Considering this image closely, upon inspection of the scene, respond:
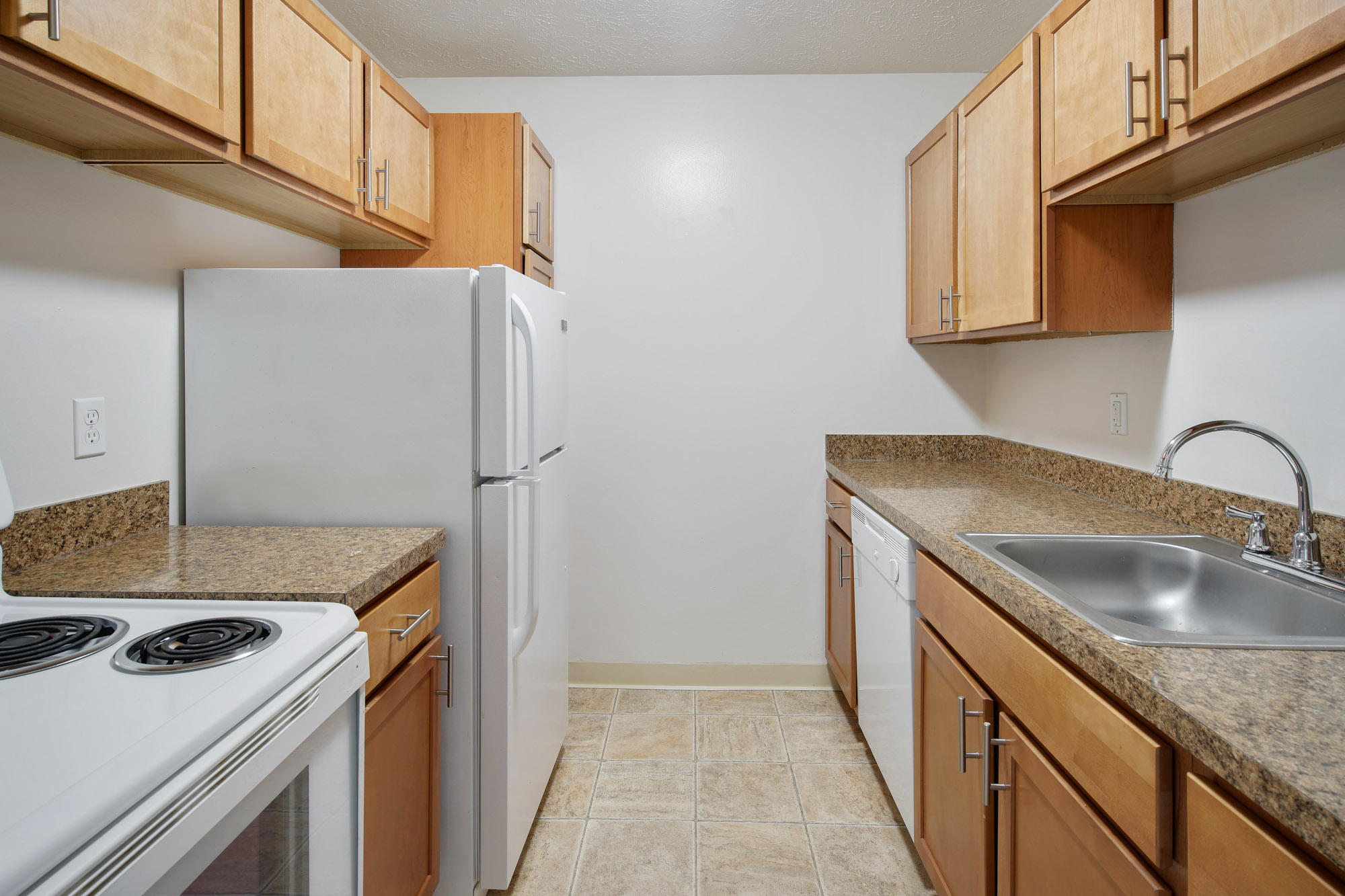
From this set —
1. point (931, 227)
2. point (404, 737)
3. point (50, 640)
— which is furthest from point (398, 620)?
point (931, 227)

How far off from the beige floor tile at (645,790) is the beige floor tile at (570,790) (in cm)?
3

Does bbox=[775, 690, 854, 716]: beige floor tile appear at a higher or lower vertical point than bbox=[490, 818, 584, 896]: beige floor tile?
higher

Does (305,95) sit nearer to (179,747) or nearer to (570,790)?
(179,747)

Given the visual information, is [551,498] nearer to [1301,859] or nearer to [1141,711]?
[1141,711]

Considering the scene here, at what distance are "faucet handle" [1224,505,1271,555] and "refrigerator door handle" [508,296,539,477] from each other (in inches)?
Answer: 58.0

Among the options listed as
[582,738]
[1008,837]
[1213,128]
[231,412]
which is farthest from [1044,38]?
[582,738]

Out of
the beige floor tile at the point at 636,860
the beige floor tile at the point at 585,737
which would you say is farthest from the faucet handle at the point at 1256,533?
the beige floor tile at the point at 585,737

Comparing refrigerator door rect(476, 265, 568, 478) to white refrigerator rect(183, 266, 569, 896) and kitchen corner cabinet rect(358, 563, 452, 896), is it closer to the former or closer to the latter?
white refrigerator rect(183, 266, 569, 896)

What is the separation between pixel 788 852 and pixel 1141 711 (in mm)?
1359

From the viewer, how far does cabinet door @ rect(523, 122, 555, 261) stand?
2.43 m

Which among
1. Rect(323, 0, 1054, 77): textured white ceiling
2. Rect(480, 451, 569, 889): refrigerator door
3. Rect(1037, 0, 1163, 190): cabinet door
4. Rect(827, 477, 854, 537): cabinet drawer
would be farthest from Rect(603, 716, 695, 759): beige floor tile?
Rect(323, 0, 1054, 77): textured white ceiling

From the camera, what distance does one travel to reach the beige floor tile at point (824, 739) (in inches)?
93.2

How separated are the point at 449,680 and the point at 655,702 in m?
1.36

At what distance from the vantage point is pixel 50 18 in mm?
939
